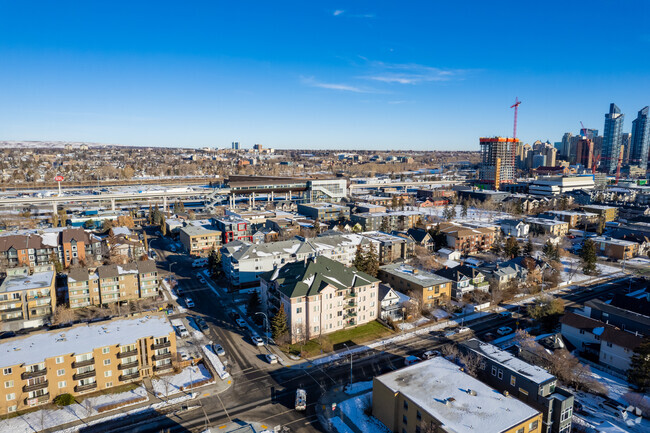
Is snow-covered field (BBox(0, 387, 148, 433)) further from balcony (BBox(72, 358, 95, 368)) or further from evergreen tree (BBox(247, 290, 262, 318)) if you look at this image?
evergreen tree (BBox(247, 290, 262, 318))

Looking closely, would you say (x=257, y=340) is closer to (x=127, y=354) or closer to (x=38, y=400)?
(x=127, y=354)

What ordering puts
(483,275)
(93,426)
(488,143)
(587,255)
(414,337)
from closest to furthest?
(93,426) → (414,337) → (483,275) → (587,255) → (488,143)

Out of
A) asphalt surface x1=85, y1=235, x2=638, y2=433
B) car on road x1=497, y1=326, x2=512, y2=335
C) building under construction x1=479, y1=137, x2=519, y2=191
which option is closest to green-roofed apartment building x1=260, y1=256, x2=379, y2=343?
asphalt surface x1=85, y1=235, x2=638, y2=433

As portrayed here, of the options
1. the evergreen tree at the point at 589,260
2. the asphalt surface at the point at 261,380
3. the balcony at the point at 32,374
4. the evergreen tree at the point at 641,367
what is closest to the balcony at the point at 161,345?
the asphalt surface at the point at 261,380

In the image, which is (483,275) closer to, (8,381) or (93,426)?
(93,426)

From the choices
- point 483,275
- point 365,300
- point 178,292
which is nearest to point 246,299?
point 178,292

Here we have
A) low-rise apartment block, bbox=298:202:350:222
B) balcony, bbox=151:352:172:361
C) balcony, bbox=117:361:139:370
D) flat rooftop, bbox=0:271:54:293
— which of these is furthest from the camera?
low-rise apartment block, bbox=298:202:350:222

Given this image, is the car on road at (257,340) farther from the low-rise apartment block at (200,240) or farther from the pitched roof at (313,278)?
the low-rise apartment block at (200,240)
